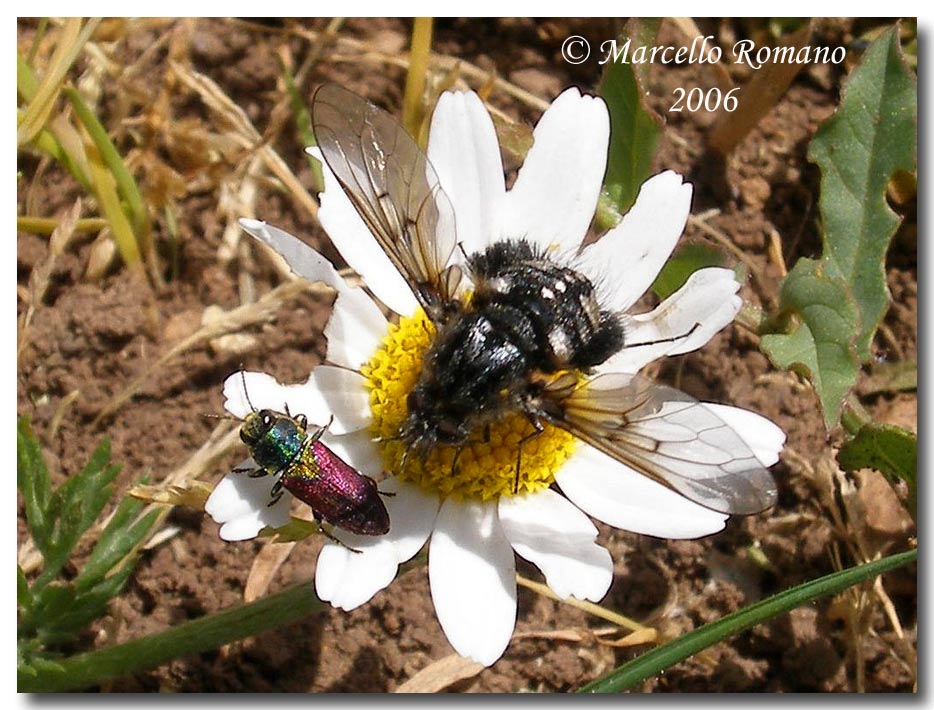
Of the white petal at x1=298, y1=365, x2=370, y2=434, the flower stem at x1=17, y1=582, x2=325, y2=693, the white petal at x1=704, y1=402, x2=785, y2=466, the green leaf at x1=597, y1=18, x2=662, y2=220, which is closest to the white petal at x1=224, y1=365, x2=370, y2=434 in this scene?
the white petal at x1=298, y1=365, x2=370, y2=434

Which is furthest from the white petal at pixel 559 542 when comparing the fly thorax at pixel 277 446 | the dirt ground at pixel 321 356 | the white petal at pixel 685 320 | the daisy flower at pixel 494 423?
the dirt ground at pixel 321 356

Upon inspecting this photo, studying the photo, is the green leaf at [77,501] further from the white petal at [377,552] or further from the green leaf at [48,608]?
the white petal at [377,552]

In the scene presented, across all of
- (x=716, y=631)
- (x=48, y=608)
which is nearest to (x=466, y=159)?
(x=716, y=631)

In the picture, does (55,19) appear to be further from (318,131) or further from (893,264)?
(893,264)

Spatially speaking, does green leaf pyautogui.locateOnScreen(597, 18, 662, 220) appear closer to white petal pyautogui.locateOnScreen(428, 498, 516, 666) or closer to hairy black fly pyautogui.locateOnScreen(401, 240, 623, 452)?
hairy black fly pyautogui.locateOnScreen(401, 240, 623, 452)

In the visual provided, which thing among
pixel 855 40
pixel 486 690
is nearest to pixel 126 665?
pixel 486 690

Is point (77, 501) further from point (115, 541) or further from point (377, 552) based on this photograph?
point (377, 552)

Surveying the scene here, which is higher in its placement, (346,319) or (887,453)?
(346,319)
